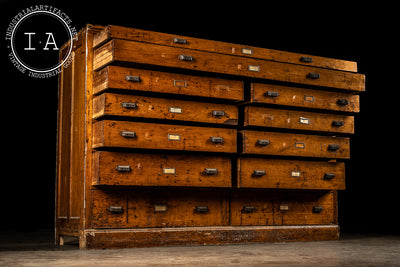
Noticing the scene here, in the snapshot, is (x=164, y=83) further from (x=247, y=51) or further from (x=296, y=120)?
(x=296, y=120)

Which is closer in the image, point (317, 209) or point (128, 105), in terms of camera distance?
point (128, 105)

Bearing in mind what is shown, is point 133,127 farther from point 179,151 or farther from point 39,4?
point 39,4

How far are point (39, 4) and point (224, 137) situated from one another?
313cm

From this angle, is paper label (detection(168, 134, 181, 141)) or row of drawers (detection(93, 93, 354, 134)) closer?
row of drawers (detection(93, 93, 354, 134))

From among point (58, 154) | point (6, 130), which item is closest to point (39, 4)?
point (6, 130)

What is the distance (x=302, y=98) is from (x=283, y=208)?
3.16 ft

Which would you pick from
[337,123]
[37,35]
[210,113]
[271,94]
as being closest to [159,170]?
[210,113]

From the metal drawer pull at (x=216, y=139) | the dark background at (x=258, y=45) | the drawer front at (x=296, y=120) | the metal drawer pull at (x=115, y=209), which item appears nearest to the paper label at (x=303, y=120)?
the drawer front at (x=296, y=120)

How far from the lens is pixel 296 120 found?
15.2 feet

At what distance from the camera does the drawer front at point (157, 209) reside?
13.0 feet

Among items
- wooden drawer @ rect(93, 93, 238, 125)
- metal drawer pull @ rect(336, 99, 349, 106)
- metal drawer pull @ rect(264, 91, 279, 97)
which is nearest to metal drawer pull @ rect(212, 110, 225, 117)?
wooden drawer @ rect(93, 93, 238, 125)

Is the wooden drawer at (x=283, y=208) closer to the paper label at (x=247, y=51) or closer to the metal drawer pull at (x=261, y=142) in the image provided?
the metal drawer pull at (x=261, y=142)

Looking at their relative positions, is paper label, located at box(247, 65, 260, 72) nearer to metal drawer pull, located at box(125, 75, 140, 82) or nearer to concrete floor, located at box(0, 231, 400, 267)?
metal drawer pull, located at box(125, 75, 140, 82)

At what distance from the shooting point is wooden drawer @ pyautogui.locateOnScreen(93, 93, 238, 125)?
3910 mm
